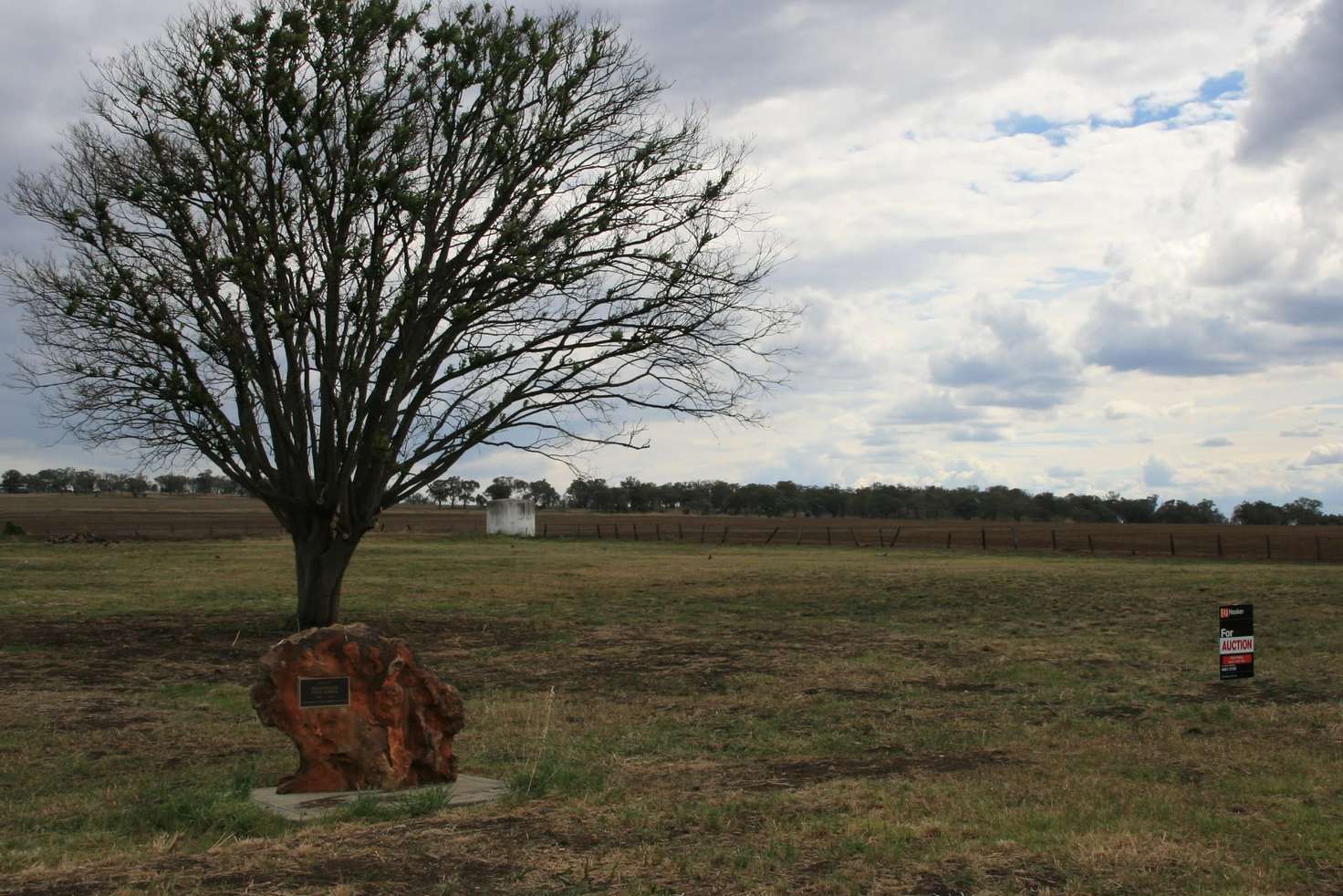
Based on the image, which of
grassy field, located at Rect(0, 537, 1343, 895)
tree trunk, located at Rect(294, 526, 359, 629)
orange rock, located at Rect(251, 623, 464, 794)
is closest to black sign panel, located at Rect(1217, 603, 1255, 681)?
grassy field, located at Rect(0, 537, 1343, 895)

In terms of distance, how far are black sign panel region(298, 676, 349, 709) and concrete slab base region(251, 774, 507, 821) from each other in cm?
62

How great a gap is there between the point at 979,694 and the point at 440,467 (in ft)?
→ 30.6

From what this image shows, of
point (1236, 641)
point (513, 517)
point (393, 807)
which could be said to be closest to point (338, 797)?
point (393, 807)

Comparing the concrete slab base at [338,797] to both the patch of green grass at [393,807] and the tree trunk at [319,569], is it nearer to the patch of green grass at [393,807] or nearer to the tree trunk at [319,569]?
the patch of green grass at [393,807]

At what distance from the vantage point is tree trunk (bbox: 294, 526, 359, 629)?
19375 millimetres

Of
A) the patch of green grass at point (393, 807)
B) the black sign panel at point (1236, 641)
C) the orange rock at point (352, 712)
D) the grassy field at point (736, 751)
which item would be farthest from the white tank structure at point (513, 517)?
the patch of green grass at point (393, 807)

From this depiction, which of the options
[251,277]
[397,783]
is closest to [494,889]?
[397,783]

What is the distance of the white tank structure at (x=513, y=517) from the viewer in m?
68.3

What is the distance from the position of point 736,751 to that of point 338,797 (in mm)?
3666

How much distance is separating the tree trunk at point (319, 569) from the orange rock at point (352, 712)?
34.9ft

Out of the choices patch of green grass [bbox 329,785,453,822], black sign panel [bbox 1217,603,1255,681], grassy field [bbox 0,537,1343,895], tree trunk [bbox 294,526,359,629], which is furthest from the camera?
tree trunk [bbox 294,526,359,629]

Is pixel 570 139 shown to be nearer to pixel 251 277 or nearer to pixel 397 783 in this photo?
pixel 251 277

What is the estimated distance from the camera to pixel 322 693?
28.7 ft

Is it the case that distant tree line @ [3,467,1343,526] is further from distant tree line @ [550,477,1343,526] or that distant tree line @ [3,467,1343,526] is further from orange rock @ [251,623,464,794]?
orange rock @ [251,623,464,794]
